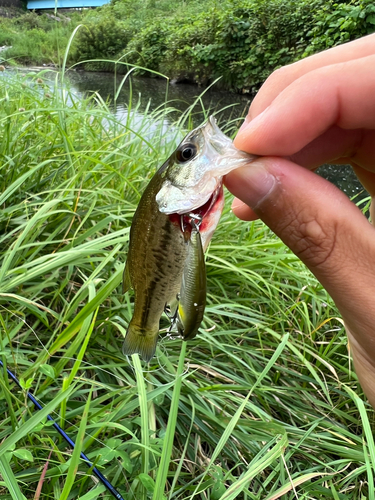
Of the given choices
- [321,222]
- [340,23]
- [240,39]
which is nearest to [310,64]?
[321,222]

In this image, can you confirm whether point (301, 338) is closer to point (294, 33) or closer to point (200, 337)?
point (200, 337)

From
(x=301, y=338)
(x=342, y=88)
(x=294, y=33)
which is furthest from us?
(x=294, y=33)

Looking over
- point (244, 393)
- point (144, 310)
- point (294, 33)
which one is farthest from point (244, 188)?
point (294, 33)

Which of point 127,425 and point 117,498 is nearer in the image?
point 117,498

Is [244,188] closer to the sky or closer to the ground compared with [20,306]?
closer to the sky

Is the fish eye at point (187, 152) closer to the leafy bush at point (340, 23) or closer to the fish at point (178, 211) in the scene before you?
the fish at point (178, 211)

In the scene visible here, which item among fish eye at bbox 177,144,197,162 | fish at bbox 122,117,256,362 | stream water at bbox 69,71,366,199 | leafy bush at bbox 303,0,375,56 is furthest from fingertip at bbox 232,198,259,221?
leafy bush at bbox 303,0,375,56
